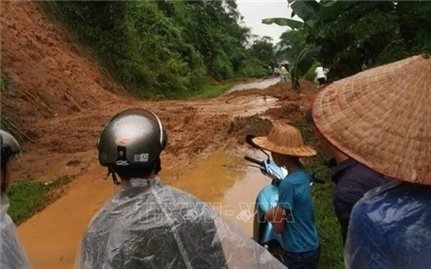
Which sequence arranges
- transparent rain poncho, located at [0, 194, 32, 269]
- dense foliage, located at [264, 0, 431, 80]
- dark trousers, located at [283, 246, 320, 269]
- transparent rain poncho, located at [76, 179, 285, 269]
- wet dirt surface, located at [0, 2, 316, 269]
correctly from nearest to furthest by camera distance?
transparent rain poncho, located at [76, 179, 285, 269] < transparent rain poncho, located at [0, 194, 32, 269] < dark trousers, located at [283, 246, 320, 269] < dense foliage, located at [264, 0, 431, 80] < wet dirt surface, located at [0, 2, 316, 269]

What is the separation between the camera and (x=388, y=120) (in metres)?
1.42

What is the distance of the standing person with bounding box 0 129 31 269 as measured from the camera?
187 cm

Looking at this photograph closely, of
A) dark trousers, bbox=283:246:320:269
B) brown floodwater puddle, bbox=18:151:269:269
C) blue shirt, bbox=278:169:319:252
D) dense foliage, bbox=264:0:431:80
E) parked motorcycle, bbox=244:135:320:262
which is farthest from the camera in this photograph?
dense foliage, bbox=264:0:431:80

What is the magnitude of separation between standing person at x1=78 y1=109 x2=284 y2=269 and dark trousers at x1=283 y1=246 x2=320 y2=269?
1.20 m

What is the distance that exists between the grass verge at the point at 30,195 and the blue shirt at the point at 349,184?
4892 millimetres

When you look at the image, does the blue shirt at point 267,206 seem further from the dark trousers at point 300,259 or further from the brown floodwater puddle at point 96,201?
the brown floodwater puddle at point 96,201

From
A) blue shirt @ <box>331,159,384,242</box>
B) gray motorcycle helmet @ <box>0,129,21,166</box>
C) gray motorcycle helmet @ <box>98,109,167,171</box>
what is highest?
gray motorcycle helmet @ <box>98,109,167,171</box>

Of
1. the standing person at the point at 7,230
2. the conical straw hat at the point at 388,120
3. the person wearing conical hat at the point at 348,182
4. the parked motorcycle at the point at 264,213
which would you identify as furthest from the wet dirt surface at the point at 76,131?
the conical straw hat at the point at 388,120

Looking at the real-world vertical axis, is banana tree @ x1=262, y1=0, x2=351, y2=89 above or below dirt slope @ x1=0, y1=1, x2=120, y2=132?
above

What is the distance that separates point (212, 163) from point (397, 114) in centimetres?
751

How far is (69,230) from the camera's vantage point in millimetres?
6359

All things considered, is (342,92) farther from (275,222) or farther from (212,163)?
(212,163)

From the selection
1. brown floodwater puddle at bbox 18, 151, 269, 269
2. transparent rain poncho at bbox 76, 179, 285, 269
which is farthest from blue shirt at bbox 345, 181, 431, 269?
brown floodwater puddle at bbox 18, 151, 269, 269

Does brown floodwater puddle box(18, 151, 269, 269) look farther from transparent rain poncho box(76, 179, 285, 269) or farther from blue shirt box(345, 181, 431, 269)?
blue shirt box(345, 181, 431, 269)
